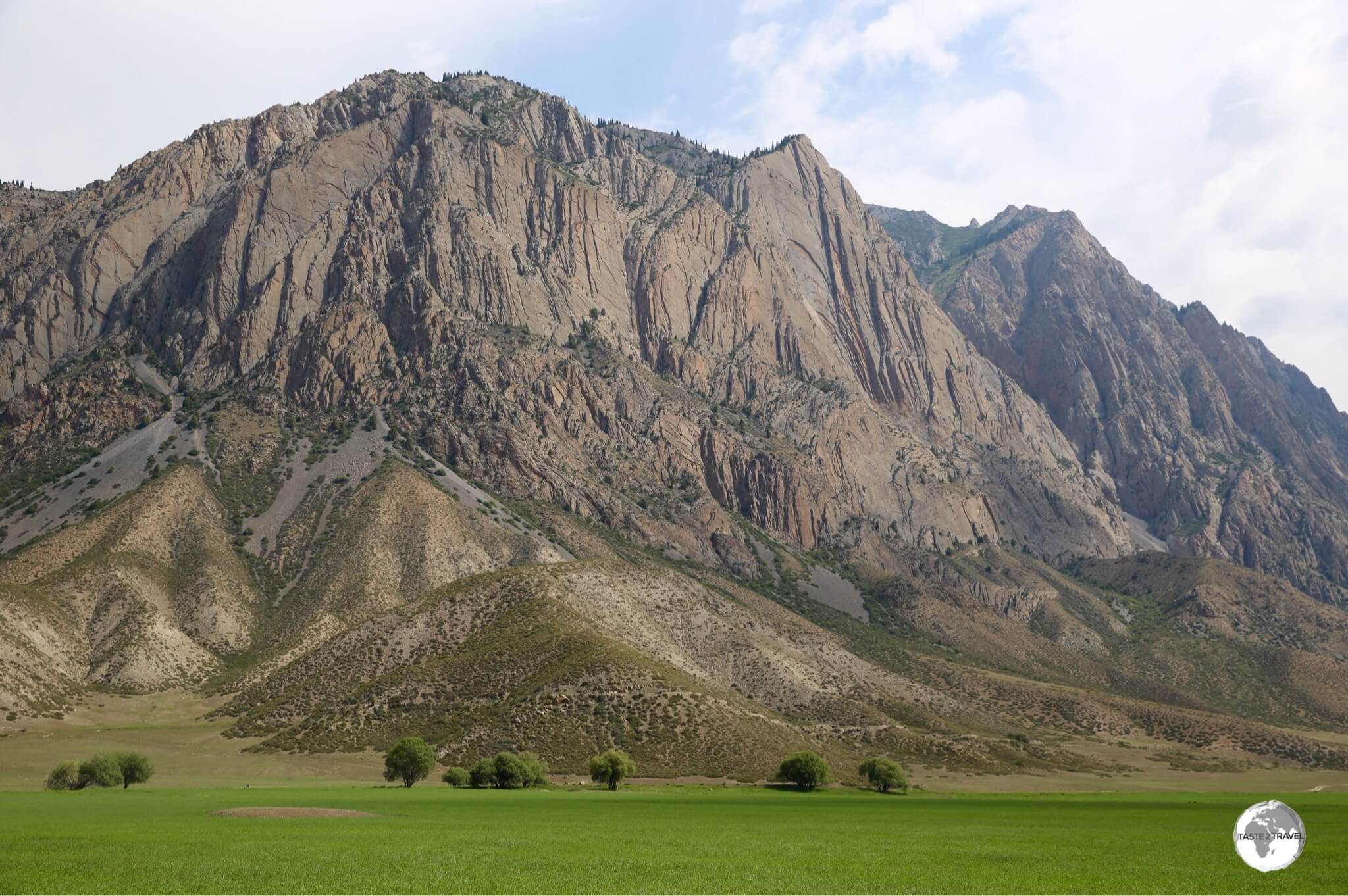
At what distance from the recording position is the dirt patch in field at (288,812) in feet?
217

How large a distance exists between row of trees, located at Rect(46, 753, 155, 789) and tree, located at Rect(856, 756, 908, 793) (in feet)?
223

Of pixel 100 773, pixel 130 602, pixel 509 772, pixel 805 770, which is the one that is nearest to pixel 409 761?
pixel 509 772

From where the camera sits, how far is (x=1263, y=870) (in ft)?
135

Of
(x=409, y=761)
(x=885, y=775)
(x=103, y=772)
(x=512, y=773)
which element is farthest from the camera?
(x=885, y=775)

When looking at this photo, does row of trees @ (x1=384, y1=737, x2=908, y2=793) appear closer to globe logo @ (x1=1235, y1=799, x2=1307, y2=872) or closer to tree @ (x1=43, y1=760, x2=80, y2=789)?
tree @ (x1=43, y1=760, x2=80, y2=789)

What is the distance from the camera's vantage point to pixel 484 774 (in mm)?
101688

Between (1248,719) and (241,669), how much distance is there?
166815 millimetres

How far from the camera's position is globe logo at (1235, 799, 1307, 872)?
138 feet

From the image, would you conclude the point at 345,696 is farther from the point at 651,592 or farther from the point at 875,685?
the point at 875,685

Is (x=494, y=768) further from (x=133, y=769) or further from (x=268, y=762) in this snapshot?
(x=133, y=769)

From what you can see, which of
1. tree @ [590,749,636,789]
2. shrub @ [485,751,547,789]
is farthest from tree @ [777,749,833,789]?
shrub @ [485,751,547,789]

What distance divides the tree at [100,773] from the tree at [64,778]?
1.19 metres

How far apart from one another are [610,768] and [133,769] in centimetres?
4163

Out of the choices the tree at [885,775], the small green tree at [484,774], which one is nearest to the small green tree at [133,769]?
the small green tree at [484,774]
